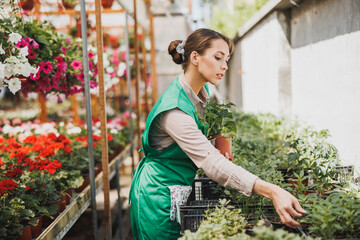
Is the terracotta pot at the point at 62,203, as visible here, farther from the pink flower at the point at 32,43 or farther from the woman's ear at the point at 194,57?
the woman's ear at the point at 194,57

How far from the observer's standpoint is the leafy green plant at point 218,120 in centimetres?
177

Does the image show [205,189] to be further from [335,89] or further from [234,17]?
[234,17]

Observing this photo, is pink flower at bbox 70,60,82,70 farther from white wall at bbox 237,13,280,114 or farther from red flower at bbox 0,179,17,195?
white wall at bbox 237,13,280,114

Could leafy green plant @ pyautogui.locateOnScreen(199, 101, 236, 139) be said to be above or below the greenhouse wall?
below

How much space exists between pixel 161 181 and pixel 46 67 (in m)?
1.30

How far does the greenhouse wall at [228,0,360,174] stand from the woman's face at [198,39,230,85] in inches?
44.4

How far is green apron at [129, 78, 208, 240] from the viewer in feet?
5.60

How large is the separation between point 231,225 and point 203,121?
0.51 meters

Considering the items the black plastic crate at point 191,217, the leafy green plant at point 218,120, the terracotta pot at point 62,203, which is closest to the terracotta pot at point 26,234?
the terracotta pot at point 62,203

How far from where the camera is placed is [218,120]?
177 centimetres

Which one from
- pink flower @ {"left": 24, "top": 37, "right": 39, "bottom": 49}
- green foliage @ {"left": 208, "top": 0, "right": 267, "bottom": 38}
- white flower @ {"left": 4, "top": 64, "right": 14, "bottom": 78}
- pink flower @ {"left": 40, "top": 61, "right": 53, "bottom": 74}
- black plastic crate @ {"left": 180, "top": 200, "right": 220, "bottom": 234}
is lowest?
black plastic crate @ {"left": 180, "top": 200, "right": 220, "bottom": 234}

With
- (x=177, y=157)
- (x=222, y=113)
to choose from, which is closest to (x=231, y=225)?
(x=177, y=157)

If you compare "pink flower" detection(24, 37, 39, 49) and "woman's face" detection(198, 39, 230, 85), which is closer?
"woman's face" detection(198, 39, 230, 85)

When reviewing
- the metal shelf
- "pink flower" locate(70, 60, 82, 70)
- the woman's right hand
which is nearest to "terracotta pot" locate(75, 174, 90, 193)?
the metal shelf
